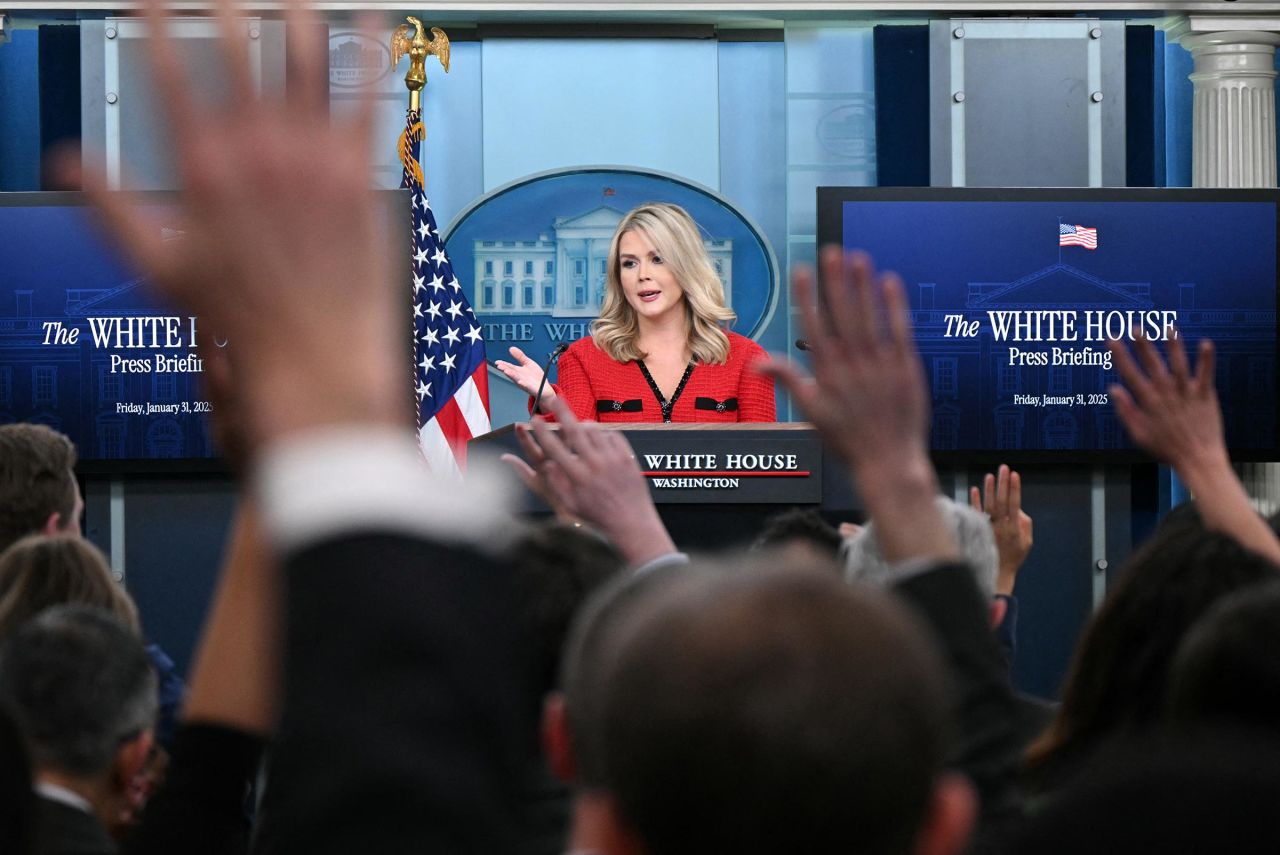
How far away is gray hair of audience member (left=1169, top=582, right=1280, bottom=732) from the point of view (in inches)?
44.1

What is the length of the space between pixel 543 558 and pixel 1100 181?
5.93 m

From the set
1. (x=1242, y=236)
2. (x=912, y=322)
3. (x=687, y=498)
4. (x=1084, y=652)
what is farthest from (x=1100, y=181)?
(x=1084, y=652)

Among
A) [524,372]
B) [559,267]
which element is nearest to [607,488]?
[524,372]

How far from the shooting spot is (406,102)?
24.9 feet

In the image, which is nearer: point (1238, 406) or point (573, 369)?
point (573, 369)

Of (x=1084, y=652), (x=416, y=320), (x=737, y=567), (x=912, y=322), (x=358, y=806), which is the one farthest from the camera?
(x=912, y=322)

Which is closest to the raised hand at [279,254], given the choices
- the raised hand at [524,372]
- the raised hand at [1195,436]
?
the raised hand at [1195,436]

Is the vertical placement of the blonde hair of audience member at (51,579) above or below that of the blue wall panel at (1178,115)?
below

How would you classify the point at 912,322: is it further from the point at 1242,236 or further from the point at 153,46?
the point at 153,46

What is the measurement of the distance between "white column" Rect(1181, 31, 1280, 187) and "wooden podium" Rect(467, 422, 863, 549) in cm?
353

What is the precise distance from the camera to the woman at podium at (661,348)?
18.0 feet

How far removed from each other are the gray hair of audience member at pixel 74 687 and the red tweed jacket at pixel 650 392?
11.7 ft

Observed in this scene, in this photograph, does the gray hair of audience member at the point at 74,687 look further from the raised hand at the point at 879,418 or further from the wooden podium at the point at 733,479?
the wooden podium at the point at 733,479

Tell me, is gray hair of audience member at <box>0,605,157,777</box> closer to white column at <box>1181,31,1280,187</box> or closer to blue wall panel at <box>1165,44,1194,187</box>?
white column at <box>1181,31,1280,187</box>
